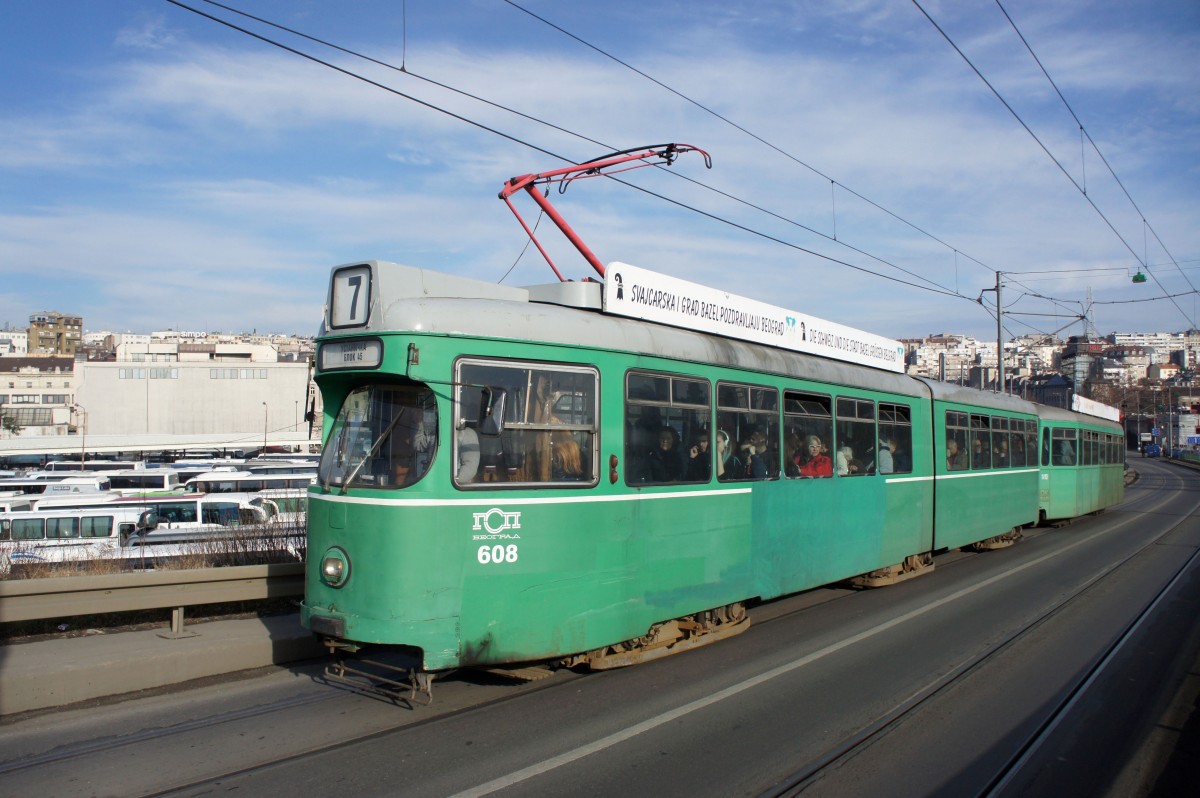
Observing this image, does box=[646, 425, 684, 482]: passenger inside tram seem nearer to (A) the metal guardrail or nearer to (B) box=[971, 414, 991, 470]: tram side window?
(A) the metal guardrail

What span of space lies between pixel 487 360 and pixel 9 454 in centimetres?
5974

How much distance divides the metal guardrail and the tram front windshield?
2.26 m

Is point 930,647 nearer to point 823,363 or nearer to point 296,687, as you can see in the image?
point 823,363

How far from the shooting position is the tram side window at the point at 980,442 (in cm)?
1600

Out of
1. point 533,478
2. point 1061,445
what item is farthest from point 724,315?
point 1061,445

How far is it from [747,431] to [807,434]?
1539 millimetres

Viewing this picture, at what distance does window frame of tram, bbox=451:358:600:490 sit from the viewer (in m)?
6.58

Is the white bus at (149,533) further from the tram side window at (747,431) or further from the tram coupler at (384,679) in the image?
the tram side window at (747,431)

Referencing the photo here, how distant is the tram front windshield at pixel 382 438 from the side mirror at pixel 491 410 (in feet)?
1.17

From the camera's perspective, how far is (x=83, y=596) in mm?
7688

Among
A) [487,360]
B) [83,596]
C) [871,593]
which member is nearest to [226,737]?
[83,596]

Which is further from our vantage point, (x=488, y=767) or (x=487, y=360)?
(x=487, y=360)

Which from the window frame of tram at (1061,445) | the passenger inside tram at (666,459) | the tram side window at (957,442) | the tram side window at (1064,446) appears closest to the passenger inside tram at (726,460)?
the passenger inside tram at (666,459)

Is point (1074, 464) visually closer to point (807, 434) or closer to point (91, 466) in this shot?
point (807, 434)
